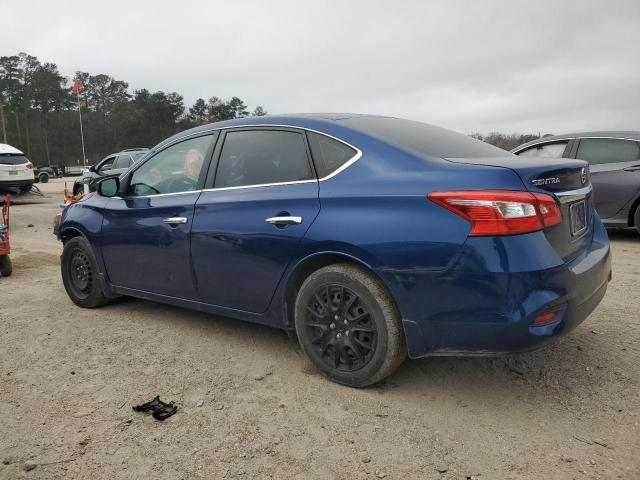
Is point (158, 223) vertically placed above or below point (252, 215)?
below

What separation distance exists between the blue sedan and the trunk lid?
0.5 inches

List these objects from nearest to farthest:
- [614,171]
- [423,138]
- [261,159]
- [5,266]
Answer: [423,138], [261,159], [5,266], [614,171]

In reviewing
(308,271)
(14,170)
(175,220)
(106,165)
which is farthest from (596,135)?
(14,170)

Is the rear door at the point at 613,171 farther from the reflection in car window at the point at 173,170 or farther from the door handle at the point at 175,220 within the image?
the door handle at the point at 175,220

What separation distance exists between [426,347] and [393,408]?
1.33 ft

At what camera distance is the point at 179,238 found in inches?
150

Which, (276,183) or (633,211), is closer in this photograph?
(276,183)

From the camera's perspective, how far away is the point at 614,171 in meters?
7.72

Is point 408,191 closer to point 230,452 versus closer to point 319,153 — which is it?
point 319,153

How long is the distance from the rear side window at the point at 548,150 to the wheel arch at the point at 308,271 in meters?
6.22

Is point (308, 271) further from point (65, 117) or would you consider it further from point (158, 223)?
point (65, 117)

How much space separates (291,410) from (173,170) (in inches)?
84.9

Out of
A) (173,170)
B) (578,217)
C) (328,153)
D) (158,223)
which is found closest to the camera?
(578,217)

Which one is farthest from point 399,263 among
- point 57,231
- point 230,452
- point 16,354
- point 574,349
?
point 57,231
